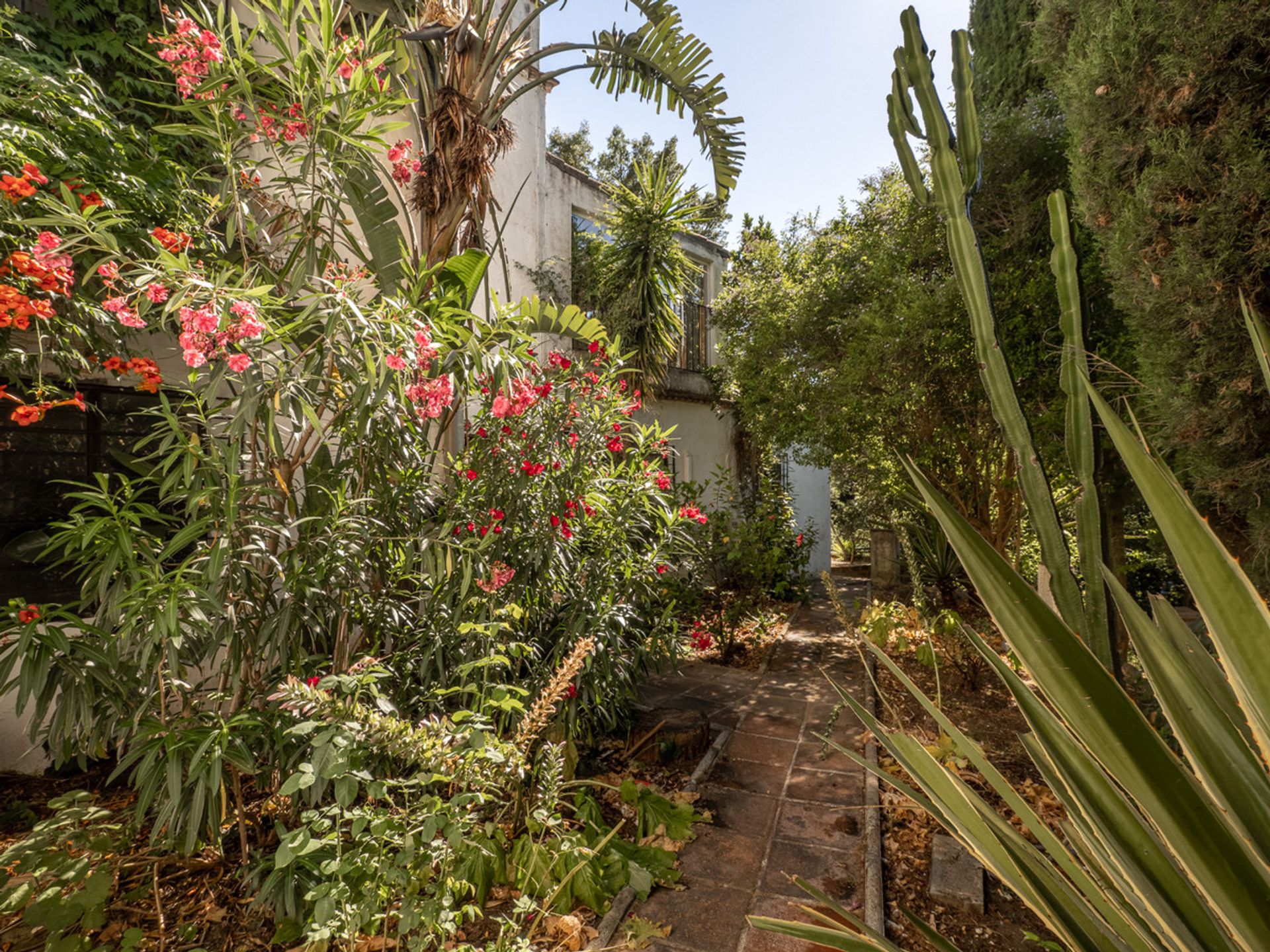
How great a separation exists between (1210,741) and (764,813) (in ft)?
9.76

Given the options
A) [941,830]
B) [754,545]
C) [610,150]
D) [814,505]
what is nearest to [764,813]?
[941,830]

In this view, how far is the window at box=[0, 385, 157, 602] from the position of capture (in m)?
3.54

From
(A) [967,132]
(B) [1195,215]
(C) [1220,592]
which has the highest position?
(B) [1195,215]

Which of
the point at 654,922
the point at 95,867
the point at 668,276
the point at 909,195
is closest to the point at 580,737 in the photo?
the point at 654,922

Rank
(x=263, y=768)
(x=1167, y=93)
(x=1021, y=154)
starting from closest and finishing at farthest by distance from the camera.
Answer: (x=263, y=768) → (x=1167, y=93) → (x=1021, y=154)

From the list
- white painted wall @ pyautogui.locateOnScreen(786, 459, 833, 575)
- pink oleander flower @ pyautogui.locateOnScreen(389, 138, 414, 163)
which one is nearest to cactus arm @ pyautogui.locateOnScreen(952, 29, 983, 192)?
pink oleander flower @ pyautogui.locateOnScreen(389, 138, 414, 163)

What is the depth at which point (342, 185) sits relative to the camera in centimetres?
293

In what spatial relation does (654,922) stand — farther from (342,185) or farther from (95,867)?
(342,185)

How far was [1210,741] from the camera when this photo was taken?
37.9 inches

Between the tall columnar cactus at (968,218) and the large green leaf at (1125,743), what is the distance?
280 mm

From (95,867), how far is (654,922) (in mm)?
2195

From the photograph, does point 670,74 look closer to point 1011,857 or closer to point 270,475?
point 270,475

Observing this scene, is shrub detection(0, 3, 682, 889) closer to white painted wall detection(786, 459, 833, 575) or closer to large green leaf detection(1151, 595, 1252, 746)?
large green leaf detection(1151, 595, 1252, 746)

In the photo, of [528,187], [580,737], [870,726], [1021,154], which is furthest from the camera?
[528,187]
